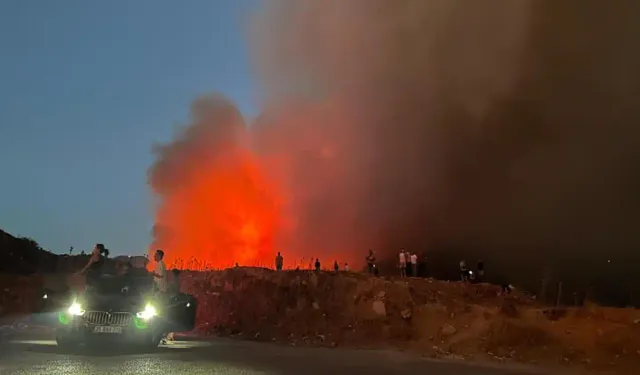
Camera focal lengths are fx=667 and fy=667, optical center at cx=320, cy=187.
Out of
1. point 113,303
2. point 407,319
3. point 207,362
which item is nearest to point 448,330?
point 407,319

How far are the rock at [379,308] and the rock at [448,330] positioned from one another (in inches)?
113

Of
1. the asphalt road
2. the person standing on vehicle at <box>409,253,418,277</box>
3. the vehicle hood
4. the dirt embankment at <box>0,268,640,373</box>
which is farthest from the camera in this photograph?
the person standing on vehicle at <box>409,253,418,277</box>

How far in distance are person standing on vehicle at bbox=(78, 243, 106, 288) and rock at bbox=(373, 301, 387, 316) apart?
33.2 ft

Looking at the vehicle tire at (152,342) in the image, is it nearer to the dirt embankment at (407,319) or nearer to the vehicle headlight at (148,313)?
the vehicle headlight at (148,313)

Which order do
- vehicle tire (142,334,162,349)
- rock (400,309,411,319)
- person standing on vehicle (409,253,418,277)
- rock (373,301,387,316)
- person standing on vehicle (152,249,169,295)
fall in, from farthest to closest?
person standing on vehicle (409,253,418,277), rock (373,301,387,316), rock (400,309,411,319), person standing on vehicle (152,249,169,295), vehicle tire (142,334,162,349)

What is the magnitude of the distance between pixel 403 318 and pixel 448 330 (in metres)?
2.33

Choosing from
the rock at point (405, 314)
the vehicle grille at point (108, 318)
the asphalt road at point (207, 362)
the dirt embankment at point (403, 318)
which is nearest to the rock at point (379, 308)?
the dirt embankment at point (403, 318)

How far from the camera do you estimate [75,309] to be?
14484 mm

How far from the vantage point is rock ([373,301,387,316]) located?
23995 mm

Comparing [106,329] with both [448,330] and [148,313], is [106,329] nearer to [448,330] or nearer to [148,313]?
[148,313]

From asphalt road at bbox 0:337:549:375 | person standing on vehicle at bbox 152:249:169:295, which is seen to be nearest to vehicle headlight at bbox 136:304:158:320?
asphalt road at bbox 0:337:549:375

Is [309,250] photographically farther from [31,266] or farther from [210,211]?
[31,266]

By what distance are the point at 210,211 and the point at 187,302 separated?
93.4 ft

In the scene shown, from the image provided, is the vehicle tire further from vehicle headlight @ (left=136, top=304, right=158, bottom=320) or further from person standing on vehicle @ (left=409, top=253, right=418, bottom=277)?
person standing on vehicle @ (left=409, top=253, right=418, bottom=277)
